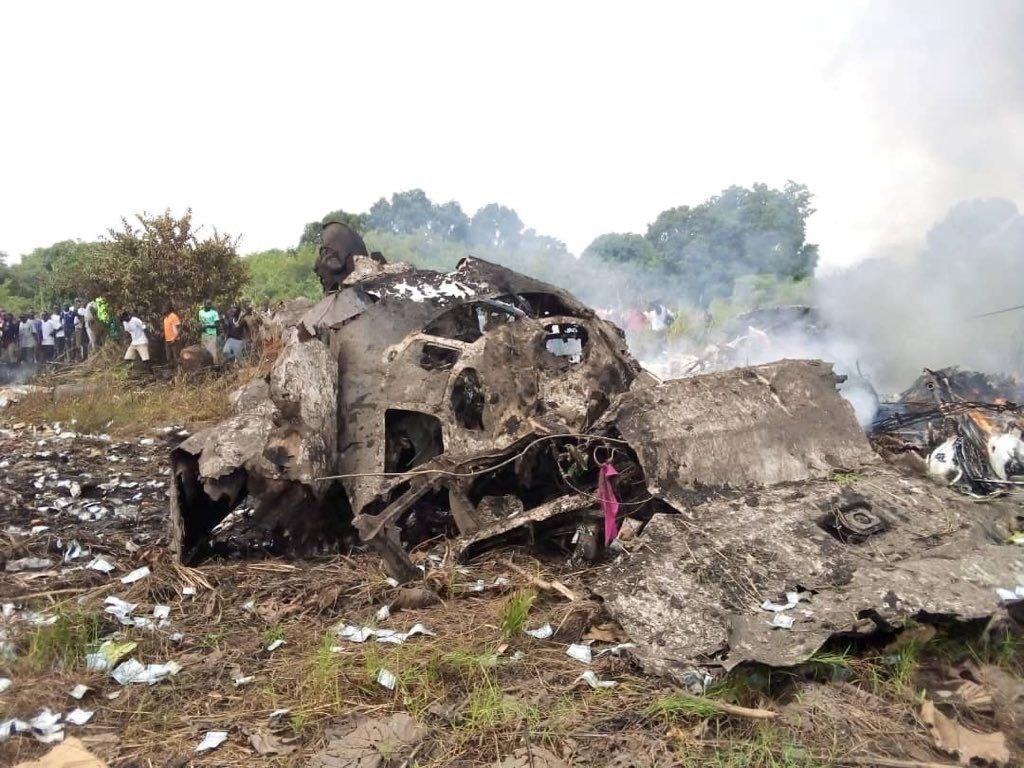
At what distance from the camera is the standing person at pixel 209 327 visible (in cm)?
1188

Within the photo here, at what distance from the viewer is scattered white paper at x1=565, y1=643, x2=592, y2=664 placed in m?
3.21

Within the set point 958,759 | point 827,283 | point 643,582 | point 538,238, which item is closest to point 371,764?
point 643,582

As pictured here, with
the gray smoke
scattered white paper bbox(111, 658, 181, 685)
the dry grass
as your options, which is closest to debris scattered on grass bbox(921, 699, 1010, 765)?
scattered white paper bbox(111, 658, 181, 685)

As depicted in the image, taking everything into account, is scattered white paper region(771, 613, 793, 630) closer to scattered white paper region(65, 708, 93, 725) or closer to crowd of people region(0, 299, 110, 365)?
scattered white paper region(65, 708, 93, 725)

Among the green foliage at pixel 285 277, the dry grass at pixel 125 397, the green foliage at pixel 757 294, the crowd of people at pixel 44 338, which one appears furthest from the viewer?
the green foliage at pixel 285 277

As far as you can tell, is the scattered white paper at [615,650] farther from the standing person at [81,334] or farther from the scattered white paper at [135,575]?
the standing person at [81,334]

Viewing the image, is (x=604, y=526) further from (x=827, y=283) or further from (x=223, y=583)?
(x=827, y=283)

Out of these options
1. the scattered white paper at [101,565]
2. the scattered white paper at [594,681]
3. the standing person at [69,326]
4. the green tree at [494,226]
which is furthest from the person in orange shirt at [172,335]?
the green tree at [494,226]

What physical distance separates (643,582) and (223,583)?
7.91 feet

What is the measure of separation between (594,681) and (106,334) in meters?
13.0

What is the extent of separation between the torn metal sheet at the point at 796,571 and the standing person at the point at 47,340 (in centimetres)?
1526

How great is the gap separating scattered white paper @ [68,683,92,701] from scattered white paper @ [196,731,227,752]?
2.08 feet

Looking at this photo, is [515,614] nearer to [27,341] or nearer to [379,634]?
[379,634]

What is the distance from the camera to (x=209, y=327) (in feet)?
39.3
